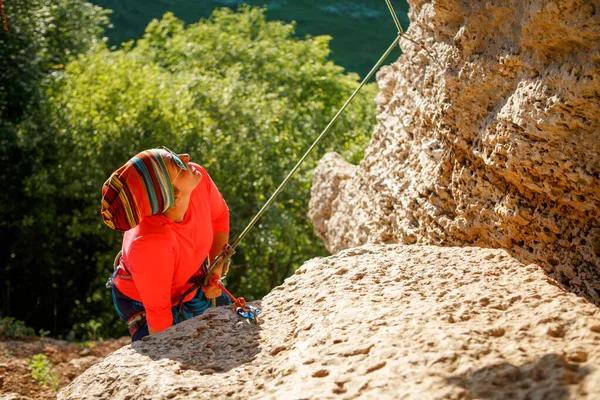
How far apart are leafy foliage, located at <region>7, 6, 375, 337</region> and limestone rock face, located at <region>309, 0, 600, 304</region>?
7.52 meters

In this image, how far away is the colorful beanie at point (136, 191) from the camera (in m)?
3.14

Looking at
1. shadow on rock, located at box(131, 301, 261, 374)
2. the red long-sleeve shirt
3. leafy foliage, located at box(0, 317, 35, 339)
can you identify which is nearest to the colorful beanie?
the red long-sleeve shirt

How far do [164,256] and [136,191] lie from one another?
0.34 metres

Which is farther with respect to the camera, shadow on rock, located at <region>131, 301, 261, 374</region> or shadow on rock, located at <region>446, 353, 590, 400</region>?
shadow on rock, located at <region>131, 301, 261, 374</region>

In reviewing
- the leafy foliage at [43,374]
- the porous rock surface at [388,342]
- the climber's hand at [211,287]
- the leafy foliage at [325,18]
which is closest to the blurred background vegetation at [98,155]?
the leafy foliage at [43,374]

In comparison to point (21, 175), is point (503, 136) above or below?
above

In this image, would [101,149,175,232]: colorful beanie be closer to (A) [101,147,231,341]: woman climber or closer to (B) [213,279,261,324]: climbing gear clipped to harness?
(A) [101,147,231,341]: woman climber

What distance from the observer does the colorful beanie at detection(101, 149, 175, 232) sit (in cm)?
314

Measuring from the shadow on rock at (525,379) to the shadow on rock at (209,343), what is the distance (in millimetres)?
948

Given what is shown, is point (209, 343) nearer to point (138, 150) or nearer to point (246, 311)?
point (246, 311)

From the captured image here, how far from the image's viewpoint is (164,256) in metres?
3.25

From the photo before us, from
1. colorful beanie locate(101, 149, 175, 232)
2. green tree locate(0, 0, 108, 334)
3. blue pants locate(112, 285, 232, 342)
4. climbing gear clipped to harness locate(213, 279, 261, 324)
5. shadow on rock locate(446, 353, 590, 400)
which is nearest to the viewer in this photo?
shadow on rock locate(446, 353, 590, 400)

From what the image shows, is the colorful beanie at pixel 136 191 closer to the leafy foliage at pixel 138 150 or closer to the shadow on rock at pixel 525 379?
the shadow on rock at pixel 525 379

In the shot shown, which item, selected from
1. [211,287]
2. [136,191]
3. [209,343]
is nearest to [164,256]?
[136,191]
